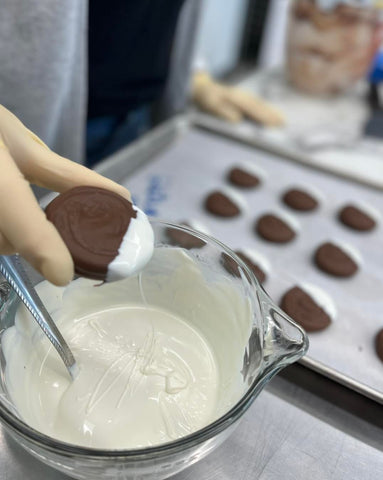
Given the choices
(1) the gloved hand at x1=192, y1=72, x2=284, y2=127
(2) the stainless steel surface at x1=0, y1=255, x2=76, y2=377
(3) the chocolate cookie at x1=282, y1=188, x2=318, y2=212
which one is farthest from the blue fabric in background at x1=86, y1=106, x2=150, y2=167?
(2) the stainless steel surface at x1=0, y1=255, x2=76, y2=377

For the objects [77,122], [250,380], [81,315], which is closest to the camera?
[250,380]

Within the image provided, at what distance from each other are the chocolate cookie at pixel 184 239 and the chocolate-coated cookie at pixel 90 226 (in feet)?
0.48

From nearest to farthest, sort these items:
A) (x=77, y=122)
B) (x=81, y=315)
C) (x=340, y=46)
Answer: (x=81, y=315) → (x=77, y=122) → (x=340, y=46)

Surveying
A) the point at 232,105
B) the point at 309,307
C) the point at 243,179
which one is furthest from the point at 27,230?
the point at 232,105

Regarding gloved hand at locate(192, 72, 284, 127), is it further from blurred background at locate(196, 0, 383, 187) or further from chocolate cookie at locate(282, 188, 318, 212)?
chocolate cookie at locate(282, 188, 318, 212)

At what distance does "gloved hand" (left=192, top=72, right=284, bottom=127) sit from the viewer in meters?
1.27

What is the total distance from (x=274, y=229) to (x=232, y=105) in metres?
0.55

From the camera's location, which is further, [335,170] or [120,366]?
[335,170]

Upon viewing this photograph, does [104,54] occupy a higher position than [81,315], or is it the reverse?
[104,54]

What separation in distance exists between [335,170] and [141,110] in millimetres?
479

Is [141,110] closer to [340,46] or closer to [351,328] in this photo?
[340,46]

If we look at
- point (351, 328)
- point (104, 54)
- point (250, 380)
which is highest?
point (104, 54)

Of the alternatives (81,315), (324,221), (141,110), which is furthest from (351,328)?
(141,110)

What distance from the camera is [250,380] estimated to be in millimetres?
460
